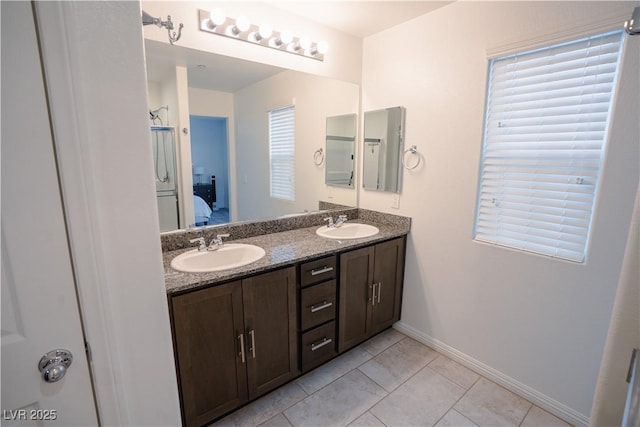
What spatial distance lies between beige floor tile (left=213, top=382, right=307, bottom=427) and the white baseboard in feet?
3.43

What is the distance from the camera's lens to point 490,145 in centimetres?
183

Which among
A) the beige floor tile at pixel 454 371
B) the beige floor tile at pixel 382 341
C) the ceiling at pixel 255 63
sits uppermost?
the ceiling at pixel 255 63

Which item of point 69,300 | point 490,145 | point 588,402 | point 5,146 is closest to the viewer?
point 5,146

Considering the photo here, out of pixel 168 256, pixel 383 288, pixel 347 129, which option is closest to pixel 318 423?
pixel 383 288

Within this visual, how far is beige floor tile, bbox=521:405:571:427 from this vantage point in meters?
1.62

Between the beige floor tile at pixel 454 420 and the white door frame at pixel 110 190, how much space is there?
1502 mm

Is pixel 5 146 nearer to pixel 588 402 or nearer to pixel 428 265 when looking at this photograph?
pixel 428 265

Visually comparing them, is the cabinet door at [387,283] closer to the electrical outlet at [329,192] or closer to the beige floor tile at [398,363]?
the beige floor tile at [398,363]

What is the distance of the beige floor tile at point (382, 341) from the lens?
2.25m

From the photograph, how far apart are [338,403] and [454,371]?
2.83 feet

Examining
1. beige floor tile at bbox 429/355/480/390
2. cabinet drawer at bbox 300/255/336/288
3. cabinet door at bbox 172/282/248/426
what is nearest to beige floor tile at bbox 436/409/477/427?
beige floor tile at bbox 429/355/480/390

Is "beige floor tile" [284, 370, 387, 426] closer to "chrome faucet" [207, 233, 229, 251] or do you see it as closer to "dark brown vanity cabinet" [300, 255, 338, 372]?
"dark brown vanity cabinet" [300, 255, 338, 372]

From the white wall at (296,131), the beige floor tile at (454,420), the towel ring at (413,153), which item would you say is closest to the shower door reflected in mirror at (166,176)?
the white wall at (296,131)

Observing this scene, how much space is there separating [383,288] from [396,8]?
6.43ft
